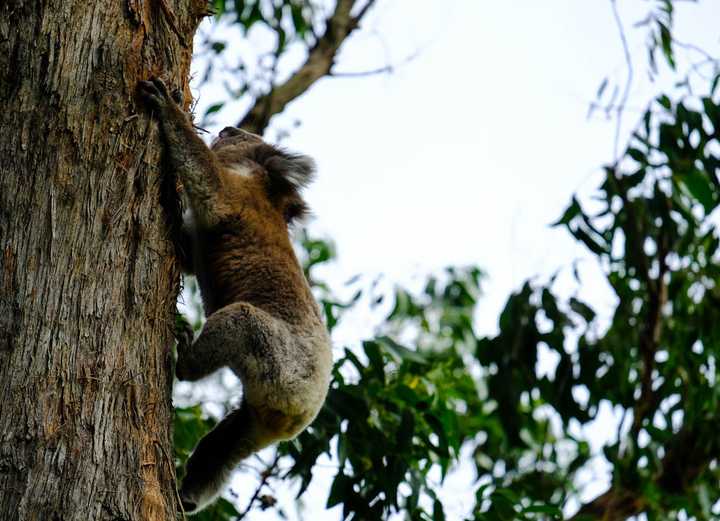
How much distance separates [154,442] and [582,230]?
3.42 metres

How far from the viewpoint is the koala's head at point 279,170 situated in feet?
15.1

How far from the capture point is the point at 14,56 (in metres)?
2.84

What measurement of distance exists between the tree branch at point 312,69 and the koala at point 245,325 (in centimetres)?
147

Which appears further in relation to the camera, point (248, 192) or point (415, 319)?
point (415, 319)

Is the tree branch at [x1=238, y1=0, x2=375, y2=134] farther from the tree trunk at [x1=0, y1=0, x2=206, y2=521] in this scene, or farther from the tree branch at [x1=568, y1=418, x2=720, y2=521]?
the tree branch at [x1=568, y1=418, x2=720, y2=521]

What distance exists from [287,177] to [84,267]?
207 centimetres

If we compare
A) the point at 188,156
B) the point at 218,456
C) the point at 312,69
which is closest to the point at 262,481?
the point at 218,456

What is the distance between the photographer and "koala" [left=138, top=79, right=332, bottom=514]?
12.3 feet

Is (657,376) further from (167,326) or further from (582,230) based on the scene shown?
(167,326)

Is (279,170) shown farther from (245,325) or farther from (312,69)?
(312,69)

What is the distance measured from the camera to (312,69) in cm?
629

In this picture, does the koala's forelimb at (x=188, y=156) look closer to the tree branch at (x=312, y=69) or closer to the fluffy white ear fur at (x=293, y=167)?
the fluffy white ear fur at (x=293, y=167)

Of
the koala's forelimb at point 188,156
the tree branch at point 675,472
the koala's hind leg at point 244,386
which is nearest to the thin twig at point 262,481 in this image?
the koala's hind leg at point 244,386

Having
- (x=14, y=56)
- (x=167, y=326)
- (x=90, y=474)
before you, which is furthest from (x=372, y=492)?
(x=14, y=56)
